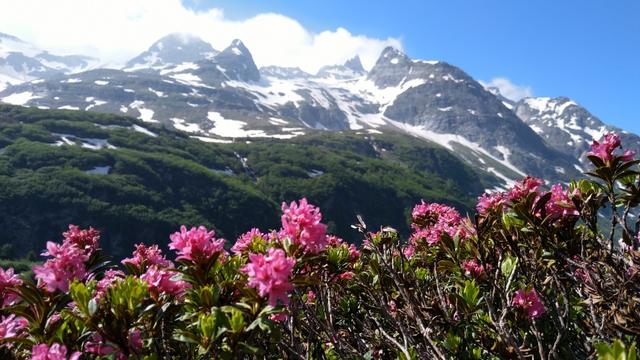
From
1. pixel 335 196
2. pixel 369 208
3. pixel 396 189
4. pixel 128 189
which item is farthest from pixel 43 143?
pixel 396 189

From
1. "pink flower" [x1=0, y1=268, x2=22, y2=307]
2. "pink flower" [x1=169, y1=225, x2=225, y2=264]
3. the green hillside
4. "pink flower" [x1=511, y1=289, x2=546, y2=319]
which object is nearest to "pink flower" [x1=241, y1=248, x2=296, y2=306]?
"pink flower" [x1=169, y1=225, x2=225, y2=264]

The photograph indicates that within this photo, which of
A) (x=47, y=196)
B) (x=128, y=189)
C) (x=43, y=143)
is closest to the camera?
(x=47, y=196)

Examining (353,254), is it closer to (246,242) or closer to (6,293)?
(246,242)

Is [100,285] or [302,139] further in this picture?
[302,139]

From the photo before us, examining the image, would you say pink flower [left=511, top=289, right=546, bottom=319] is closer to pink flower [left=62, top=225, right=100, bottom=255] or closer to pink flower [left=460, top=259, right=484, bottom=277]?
pink flower [left=460, top=259, right=484, bottom=277]

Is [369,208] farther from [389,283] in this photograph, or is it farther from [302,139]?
[389,283]

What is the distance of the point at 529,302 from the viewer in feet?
13.3

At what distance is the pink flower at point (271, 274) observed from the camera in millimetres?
2660

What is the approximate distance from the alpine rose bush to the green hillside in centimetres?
7863

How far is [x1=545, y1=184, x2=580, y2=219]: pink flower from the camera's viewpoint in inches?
156

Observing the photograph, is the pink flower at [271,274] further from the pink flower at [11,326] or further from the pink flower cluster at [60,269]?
the pink flower at [11,326]

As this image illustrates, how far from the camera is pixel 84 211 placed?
8312 cm

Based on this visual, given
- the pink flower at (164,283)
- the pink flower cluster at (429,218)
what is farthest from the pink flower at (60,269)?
the pink flower cluster at (429,218)

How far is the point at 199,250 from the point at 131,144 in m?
119
